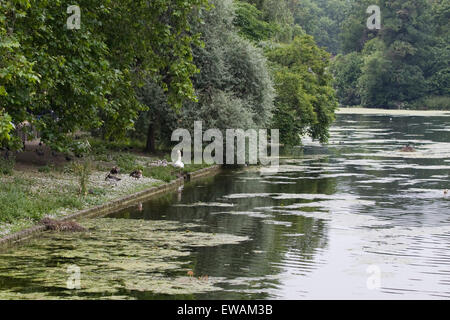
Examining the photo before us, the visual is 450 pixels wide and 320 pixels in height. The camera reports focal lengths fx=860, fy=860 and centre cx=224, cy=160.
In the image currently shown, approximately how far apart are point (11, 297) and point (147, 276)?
8.48ft

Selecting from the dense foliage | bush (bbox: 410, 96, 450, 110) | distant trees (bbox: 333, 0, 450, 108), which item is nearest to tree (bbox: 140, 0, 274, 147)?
the dense foliage

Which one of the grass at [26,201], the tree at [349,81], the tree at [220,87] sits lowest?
the grass at [26,201]

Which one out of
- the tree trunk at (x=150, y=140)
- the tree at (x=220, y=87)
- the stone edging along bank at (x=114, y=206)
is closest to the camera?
the stone edging along bank at (x=114, y=206)

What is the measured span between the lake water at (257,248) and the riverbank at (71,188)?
0.73 metres

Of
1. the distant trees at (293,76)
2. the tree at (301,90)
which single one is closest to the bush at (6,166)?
the distant trees at (293,76)

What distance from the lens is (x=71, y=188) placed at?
25.3 meters

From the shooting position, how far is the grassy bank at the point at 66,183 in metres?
20.4

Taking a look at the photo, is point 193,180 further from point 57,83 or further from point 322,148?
point 322,148

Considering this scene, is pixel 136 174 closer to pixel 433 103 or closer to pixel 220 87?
pixel 220 87

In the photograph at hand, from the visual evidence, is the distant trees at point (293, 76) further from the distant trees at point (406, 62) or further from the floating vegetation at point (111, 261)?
the distant trees at point (406, 62)

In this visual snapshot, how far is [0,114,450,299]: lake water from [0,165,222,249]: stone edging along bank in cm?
43

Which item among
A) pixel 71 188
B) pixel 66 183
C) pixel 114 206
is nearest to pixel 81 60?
pixel 71 188

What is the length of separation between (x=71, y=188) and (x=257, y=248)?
29.7ft
